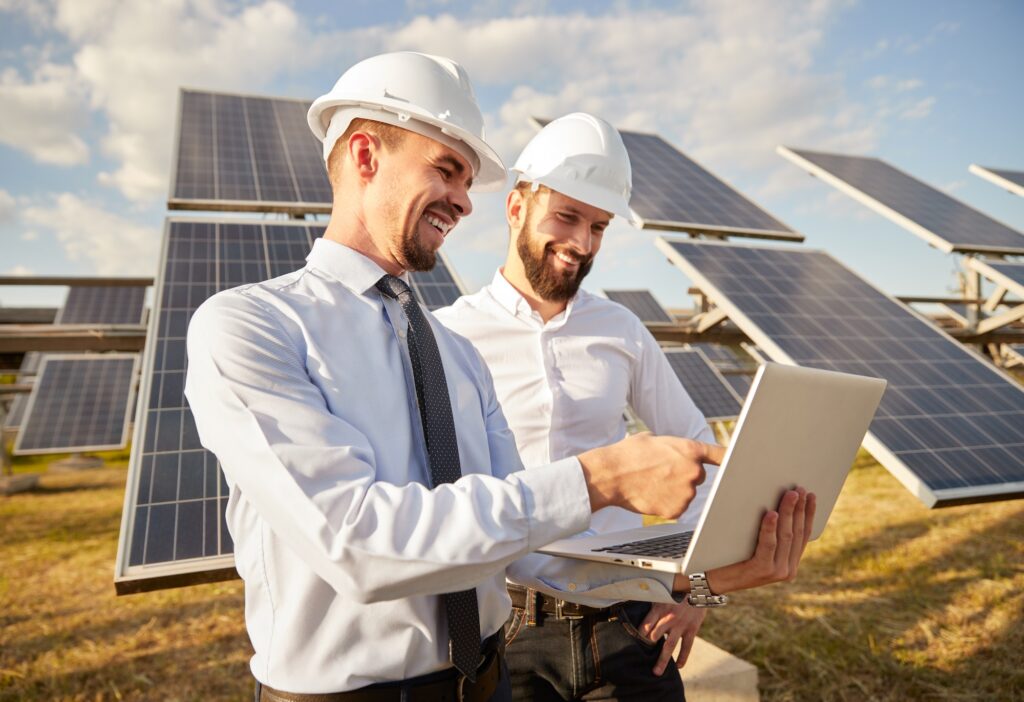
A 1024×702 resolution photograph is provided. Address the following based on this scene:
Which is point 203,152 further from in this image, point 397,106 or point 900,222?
point 900,222

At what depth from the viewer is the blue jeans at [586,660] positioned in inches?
93.2

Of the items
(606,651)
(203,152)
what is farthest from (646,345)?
(203,152)

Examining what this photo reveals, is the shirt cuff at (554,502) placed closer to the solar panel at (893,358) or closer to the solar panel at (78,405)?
the solar panel at (893,358)

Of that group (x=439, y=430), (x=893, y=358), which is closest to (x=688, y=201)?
(x=893, y=358)

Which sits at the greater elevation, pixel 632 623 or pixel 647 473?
pixel 647 473

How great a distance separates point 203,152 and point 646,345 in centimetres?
542

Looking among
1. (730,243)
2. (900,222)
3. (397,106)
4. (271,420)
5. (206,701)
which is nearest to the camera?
(271,420)

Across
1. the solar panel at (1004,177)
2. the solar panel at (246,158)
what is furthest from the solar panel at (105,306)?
the solar panel at (1004,177)

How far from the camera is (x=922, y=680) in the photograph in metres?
4.71

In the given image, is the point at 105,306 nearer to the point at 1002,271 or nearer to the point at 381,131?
the point at 381,131

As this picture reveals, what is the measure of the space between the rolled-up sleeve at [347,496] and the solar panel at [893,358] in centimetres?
424

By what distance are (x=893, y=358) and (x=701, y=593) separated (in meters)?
5.40

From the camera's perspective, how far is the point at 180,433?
3479 mm

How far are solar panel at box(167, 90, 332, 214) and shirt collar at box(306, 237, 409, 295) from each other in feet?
14.4
